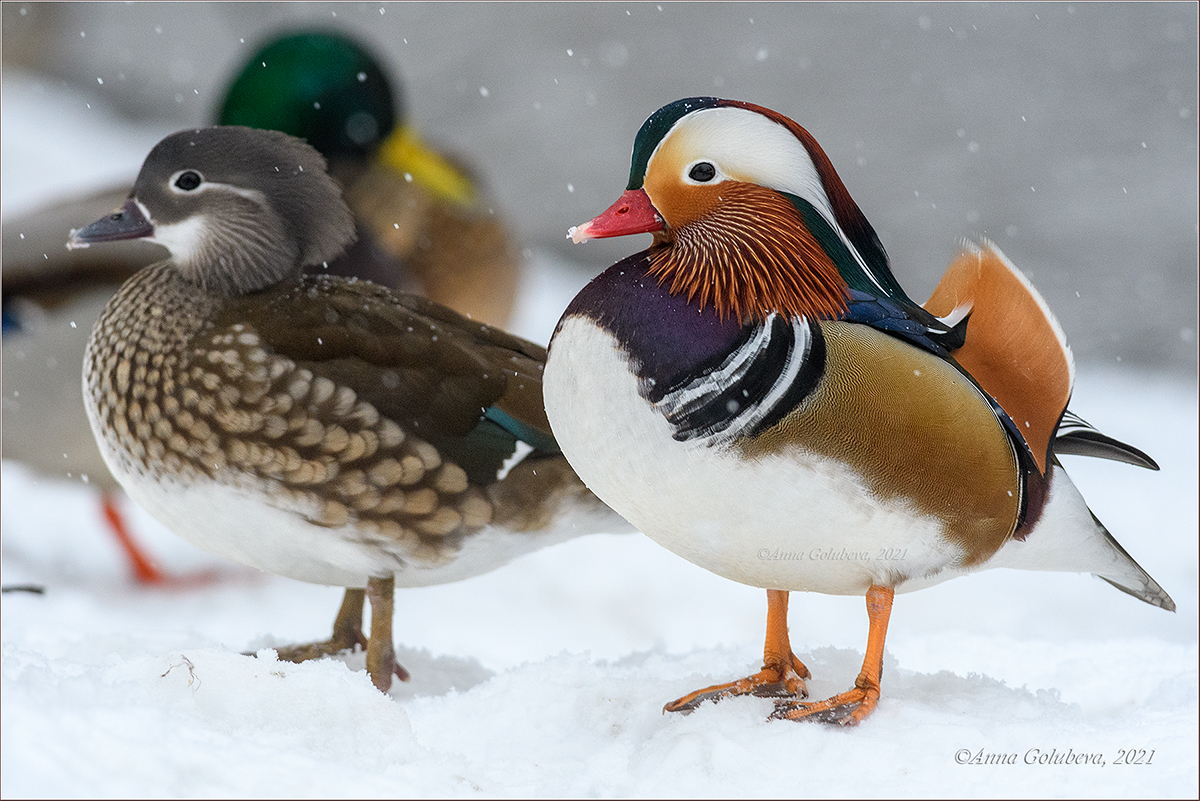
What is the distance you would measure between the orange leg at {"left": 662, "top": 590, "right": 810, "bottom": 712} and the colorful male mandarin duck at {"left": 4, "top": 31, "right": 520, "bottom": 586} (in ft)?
4.33

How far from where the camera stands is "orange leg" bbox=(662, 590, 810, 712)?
4.93 ft

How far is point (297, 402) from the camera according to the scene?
5.22ft

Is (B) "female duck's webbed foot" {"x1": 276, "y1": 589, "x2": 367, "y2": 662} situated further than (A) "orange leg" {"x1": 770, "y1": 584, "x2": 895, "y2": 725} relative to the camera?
Yes

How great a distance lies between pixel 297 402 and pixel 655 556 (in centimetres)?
145

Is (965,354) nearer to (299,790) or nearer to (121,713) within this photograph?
(299,790)

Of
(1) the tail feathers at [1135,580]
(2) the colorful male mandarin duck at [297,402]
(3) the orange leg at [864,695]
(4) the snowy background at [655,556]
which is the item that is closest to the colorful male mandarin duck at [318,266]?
(4) the snowy background at [655,556]

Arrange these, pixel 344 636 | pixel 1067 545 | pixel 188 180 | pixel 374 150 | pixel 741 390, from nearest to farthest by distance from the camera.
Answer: pixel 741 390 < pixel 1067 545 < pixel 188 180 < pixel 344 636 < pixel 374 150

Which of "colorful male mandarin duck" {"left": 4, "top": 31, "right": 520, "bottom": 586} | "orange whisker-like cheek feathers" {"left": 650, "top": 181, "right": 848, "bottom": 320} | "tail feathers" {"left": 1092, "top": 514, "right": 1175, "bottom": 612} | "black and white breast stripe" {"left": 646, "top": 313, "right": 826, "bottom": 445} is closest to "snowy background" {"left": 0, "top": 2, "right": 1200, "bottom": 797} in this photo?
"tail feathers" {"left": 1092, "top": 514, "right": 1175, "bottom": 612}

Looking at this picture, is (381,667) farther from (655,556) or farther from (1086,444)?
(655,556)

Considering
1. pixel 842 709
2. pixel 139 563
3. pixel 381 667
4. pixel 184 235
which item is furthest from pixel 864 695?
pixel 139 563

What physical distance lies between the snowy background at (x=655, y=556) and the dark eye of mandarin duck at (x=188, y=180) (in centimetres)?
66

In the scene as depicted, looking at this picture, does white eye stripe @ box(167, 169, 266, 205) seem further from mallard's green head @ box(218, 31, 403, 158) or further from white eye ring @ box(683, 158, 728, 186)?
mallard's green head @ box(218, 31, 403, 158)

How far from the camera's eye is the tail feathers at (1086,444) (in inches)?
60.5

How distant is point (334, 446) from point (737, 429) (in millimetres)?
601
